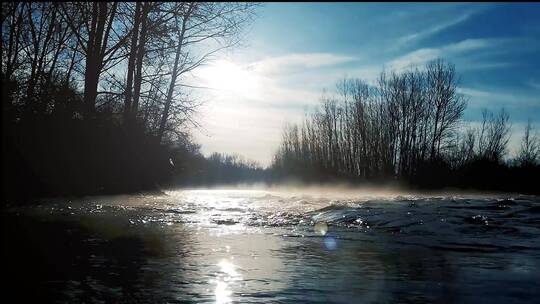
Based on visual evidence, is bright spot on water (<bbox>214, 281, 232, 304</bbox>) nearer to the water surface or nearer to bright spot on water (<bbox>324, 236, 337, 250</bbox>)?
the water surface

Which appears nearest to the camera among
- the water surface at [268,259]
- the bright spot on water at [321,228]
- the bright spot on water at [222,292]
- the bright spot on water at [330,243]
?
the bright spot on water at [222,292]

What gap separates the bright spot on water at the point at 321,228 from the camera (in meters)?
9.04

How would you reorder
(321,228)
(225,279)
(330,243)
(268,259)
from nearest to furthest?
(225,279), (268,259), (330,243), (321,228)

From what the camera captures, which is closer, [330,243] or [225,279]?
[225,279]

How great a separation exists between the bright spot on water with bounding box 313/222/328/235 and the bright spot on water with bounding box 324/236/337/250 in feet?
2.21

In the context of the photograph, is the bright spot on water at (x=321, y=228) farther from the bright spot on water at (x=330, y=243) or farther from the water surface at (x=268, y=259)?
the bright spot on water at (x=330, y=243)

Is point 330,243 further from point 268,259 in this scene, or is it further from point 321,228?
point 321,228

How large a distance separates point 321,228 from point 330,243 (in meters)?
2.21

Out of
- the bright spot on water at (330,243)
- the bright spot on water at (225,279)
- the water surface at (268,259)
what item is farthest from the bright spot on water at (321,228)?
the bright spot on water at (225,279)

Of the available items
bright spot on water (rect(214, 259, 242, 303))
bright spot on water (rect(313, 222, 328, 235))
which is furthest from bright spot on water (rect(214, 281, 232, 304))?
bright spot on water (rect(313, 222, 328, 235))

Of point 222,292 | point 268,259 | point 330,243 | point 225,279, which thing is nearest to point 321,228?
point 330,243

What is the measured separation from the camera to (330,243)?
7.56m

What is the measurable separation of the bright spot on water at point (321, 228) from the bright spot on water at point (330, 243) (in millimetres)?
674

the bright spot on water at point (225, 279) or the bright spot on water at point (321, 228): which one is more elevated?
the bright spot on water at point (321, 228)
